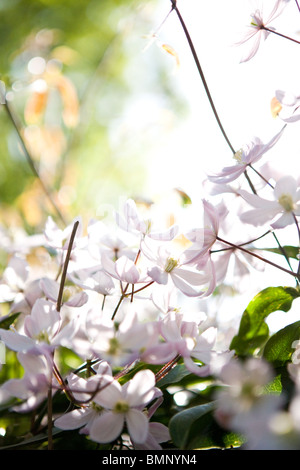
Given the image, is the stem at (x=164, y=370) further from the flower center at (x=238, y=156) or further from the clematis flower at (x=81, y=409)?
the flower center at (x=238, y=156)

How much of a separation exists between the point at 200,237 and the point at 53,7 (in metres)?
3.39

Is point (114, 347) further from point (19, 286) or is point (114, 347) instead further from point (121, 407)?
point (19, 286)

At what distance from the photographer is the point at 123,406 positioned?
24 centimetres

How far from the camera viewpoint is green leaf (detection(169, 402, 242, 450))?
→ 25cm

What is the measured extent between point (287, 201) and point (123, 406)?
5.8 inches

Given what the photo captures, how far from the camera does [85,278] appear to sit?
1.15 ft

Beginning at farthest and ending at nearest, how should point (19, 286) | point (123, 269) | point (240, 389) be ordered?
1. point (19, 286)
2. point (123, 269)
3. point (240, 389)

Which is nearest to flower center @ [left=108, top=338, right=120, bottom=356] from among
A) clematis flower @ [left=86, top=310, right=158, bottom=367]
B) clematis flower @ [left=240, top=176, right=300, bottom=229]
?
clematis flower @ [left=86, top=310, right=158, bottom=367]

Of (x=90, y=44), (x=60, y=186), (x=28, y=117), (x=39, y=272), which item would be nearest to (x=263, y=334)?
(x=39, y=272)

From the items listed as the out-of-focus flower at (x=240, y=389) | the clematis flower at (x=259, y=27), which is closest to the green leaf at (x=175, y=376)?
the out-of-focus flower at (x=240, y=389)

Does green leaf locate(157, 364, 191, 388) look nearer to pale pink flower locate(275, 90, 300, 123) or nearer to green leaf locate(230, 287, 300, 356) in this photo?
green leaf locate(230, 287, 300, 356)

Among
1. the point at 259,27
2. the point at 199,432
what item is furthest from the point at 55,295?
the point at 259,27

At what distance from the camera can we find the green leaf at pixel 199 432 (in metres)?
0.25

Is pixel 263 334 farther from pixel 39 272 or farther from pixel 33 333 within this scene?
pixel 39 272
